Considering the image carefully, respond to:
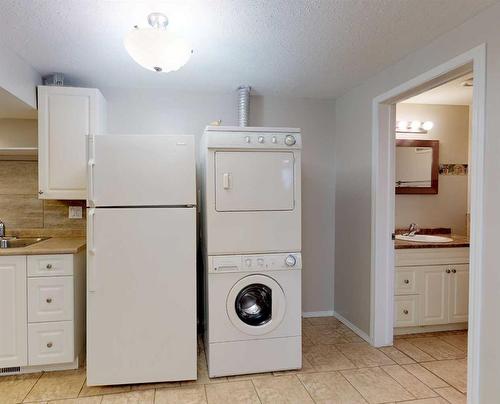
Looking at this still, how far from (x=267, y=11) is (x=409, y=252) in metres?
2.37

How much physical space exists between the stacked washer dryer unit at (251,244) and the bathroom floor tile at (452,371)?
1.04m

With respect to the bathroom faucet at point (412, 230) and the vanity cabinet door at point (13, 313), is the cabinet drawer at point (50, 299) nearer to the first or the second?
the vanity cabinet door at point (13, 313)

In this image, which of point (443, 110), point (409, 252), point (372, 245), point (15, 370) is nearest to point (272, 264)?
point (372, 245)

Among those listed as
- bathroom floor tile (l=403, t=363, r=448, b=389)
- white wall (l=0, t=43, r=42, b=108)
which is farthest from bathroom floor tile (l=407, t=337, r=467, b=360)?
white wall (l=0, t=43, r=42, b=108)

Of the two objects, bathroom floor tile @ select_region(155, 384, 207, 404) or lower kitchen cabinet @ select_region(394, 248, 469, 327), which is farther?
lower kitchen cabinet @ select_region(394, 248, 469, 327)

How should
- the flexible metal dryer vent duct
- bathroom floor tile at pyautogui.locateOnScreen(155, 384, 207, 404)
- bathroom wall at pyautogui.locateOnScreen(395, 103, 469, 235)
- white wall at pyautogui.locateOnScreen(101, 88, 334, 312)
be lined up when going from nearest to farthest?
1. bathroom floor tile at pyautogui.locateOnScreen(155, 384, 207, 404)
2. the flexible metal dryer vent duct
3. white wall at pyautogui.locateOnScreen(101, 88, 334, 312)
4. bathroom wall at pyautogui.locateOnScreen(395, 103, 469, 235)

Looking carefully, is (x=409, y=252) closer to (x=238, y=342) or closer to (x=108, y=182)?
(x=238, y=342)

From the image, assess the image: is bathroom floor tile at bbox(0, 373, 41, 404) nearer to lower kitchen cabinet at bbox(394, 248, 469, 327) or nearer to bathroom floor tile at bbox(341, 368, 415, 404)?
bathroom floor tile at bbox(341, 368, 415, 404)

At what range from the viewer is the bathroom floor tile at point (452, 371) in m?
2.35

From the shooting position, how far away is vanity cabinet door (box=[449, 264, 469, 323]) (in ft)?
10.4

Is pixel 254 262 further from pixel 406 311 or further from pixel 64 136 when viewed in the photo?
pixel 64 136

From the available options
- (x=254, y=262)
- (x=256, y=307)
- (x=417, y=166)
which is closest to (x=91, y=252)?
(x=254, y=262)

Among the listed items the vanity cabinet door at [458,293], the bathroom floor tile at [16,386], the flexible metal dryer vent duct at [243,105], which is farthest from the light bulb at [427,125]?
the bathroom floor tile at [16,386]

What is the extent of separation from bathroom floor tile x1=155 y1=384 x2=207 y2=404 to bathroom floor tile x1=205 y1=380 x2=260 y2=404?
0.05 m
